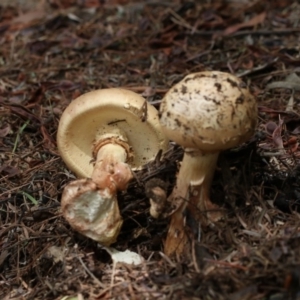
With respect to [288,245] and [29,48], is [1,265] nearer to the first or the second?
[288,245]

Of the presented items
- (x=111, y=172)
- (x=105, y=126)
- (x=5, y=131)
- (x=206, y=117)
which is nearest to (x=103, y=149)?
(x=105, y=126)

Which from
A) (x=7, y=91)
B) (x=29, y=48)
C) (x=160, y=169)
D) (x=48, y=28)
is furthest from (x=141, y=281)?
(x=48, y=28)

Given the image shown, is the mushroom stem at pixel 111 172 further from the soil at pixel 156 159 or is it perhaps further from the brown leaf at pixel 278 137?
the brown leaf at pixel 278 137

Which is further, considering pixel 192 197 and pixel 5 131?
pixel 5 131

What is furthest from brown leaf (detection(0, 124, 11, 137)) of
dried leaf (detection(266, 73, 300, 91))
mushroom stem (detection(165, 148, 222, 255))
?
dried leaf (detection(266, 73, 300, 91))

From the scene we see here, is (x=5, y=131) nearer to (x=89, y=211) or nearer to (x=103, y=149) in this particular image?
(x=103, y=149)

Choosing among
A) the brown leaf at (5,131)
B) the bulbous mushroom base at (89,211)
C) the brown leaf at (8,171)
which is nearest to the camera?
the bulbous mushroom base at (89,211)

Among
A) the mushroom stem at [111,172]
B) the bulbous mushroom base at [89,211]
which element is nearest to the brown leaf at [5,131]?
the mushroom stem at [111,172]

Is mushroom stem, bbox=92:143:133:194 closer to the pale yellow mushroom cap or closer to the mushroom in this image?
the mushroom
